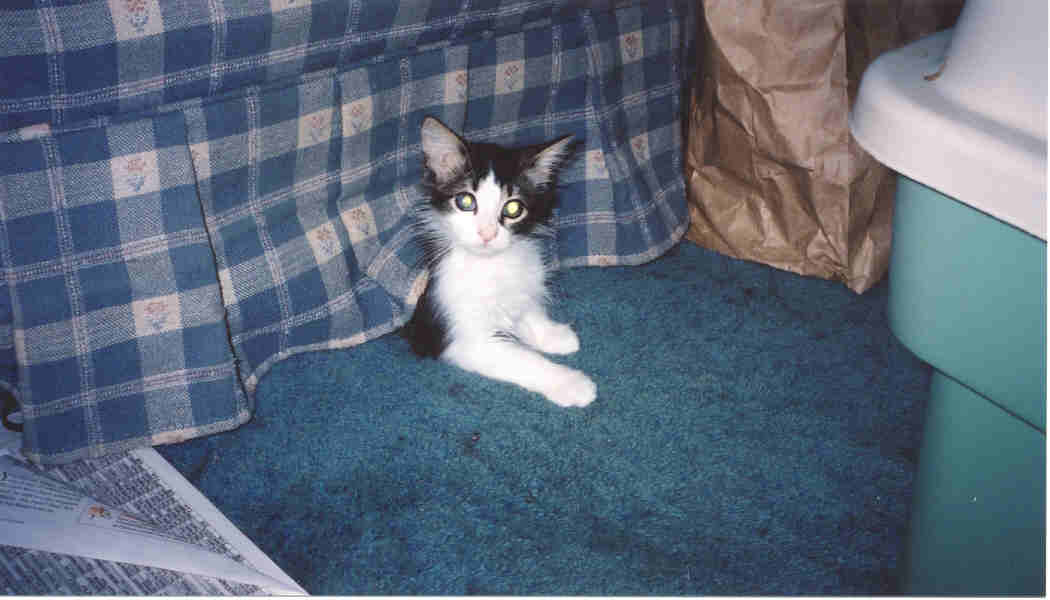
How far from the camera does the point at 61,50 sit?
975 millimetres

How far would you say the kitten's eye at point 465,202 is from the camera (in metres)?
1.27

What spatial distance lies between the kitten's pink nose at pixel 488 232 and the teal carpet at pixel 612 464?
31 cm

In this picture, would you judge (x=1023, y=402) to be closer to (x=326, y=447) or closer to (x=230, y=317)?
(x=326, y=447)

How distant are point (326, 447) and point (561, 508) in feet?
1.46

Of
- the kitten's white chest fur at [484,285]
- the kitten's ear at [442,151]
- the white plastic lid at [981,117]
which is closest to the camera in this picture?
the white plastic lid at [981,117]

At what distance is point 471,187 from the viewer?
127cm

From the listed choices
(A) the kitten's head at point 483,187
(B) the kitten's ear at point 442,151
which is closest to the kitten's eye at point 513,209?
(A) the kitten's head at point 483,187

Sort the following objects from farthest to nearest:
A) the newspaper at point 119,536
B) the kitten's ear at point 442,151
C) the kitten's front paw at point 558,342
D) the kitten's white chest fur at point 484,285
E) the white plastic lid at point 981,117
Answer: the kitten's front paw at point 558,342 < the kitten's white chest fur at point 484,285 < the kitten's ear at point 442,151 < the newspaper at point 119,536 < the white plastic lid at point 981,117

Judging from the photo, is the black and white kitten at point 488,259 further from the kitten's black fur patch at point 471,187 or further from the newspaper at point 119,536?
the newspaper at point 119,536

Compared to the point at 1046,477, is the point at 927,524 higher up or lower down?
lower down

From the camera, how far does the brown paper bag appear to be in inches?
54.3

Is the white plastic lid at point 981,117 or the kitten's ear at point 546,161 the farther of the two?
the kitten's ear at point 546,161

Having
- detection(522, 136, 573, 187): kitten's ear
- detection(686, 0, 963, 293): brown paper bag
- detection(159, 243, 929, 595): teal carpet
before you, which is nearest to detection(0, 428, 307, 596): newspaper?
detection(159, 243, 929, 595): teal carpet

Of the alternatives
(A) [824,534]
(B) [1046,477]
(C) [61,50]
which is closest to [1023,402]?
(B) [1046,477]
